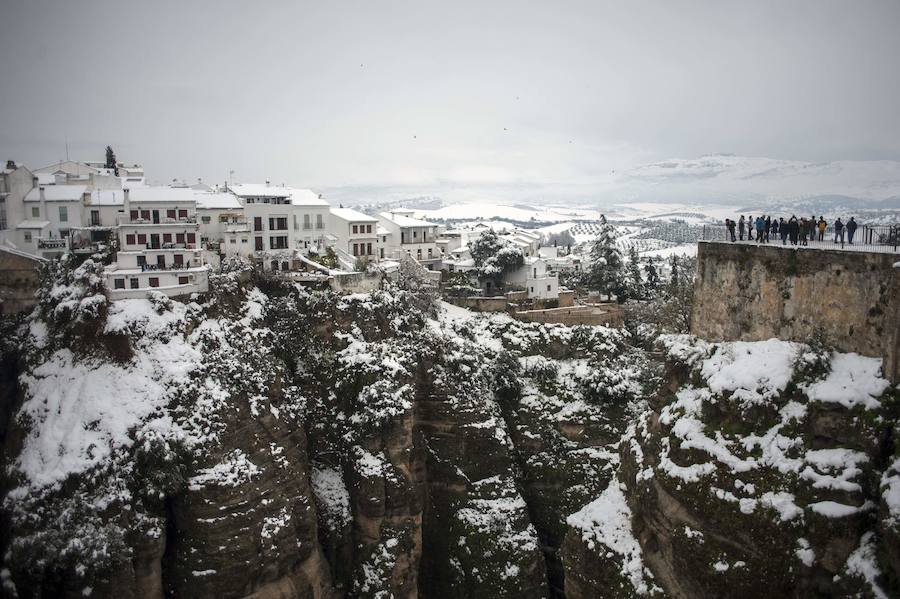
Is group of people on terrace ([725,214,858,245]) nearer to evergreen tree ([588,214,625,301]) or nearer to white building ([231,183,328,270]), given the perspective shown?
white building ([231,183,328,270])

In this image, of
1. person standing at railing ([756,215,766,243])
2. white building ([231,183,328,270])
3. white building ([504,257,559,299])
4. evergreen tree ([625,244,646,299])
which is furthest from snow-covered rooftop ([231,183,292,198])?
person standing at railing ([756,215,766,243])

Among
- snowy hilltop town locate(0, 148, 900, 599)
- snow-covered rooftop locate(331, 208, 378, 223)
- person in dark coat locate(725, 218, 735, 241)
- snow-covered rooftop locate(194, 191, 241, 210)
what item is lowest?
snowy hilltop town locate(0, 148, 900, 599)

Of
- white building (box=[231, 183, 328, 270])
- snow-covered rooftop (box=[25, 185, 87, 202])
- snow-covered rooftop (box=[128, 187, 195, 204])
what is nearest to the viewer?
snow-covered rooftop (box=[128, 187, 195, 204])

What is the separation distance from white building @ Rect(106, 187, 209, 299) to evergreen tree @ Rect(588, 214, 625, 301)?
32.2 metres

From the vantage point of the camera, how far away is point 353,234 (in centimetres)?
4953

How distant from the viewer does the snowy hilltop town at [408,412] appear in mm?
14266

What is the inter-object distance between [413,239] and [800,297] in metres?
45.3

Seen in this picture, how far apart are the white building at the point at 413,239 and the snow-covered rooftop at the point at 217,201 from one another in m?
16.1

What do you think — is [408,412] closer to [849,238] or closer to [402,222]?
[849,238]

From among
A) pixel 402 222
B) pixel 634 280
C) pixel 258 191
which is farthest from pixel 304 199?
pixel 634 280

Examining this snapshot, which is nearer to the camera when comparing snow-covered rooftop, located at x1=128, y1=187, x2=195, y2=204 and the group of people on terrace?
the group of people on terrace

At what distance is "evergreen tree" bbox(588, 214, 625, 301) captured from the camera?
5509 centimetres

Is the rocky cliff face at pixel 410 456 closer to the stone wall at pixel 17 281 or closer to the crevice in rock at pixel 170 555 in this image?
the crevice in rock at pixel 170 555

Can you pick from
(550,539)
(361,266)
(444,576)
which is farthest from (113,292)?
(550,539)
